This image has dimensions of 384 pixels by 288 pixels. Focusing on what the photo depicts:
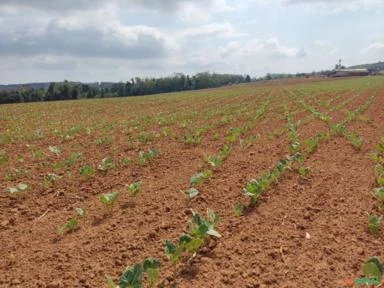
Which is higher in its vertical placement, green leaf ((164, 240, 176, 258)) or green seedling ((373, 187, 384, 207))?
green leaf ((164, 240, 176, 258))

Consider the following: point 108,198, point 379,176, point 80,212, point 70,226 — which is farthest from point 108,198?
point 379,176

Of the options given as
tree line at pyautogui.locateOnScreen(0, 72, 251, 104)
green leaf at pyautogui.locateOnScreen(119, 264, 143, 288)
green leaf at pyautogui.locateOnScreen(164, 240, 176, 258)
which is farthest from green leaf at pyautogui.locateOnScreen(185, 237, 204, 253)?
tree line at pyautogui.locateOnScreen(0, 72, 251, 104)

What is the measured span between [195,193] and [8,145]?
904 cm

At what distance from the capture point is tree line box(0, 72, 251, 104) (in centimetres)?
7269

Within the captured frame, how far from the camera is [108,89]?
3873 inches

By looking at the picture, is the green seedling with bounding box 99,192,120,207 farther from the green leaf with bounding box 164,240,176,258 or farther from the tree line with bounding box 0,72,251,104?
the tree line with bounding box 0,72,251,104

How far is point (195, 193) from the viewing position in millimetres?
5223

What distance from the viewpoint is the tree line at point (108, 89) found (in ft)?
238

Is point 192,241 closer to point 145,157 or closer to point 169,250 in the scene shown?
point 169,250

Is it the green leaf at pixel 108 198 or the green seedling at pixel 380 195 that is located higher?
the green leaf at pixel 108 198

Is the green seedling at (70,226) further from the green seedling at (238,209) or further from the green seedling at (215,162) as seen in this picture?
the green seedling at (215,162)

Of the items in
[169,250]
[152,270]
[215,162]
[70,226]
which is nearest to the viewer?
[152,270]

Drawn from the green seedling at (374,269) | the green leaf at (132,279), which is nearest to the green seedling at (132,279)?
the green leaf at (132,279)

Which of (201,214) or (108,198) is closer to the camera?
(201,214)
